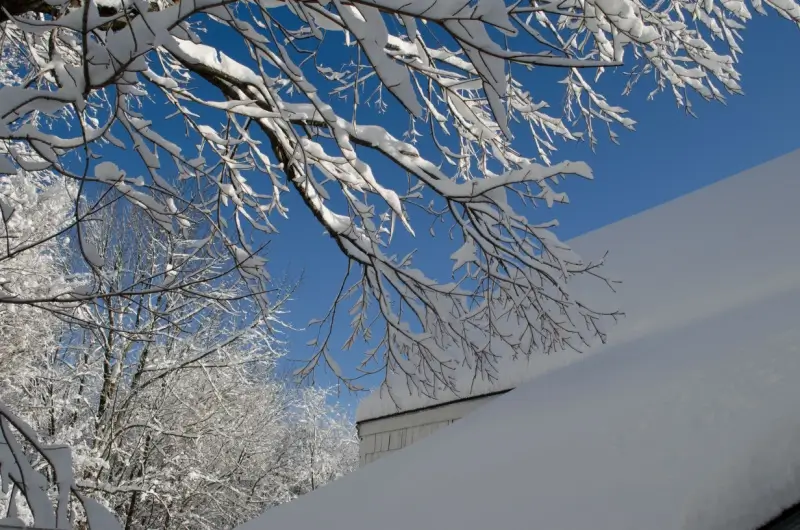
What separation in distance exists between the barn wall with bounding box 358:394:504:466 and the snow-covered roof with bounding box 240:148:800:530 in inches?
77.4

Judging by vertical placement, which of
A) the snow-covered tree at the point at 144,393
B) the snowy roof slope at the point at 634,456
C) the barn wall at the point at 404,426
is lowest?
the snowy roof slope at the point at 634,456

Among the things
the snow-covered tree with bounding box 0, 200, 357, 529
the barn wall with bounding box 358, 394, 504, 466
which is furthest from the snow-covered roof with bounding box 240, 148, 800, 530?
the snow-covered tree with bounding box 0, 200, 357, 529

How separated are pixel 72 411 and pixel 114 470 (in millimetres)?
1285

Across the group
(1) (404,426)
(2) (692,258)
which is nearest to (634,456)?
(2) (692,258)

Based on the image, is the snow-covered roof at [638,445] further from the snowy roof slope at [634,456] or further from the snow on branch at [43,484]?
the snow on branch at [43,484]

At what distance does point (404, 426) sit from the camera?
6.74 m

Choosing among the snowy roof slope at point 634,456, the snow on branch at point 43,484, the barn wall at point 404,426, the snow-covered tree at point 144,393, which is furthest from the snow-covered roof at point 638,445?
the snow-covered tree at point 144,393

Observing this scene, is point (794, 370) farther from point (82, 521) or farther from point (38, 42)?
point (82, 521)

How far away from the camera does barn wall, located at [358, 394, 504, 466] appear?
5.97 metres

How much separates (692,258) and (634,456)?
4235 mm

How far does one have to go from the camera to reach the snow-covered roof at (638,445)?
1205 mm

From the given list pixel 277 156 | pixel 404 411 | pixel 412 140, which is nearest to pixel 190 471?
pixel 404 411

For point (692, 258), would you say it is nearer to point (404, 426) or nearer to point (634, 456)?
point (404, 426)

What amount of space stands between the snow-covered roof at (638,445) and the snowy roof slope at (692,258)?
50mm
